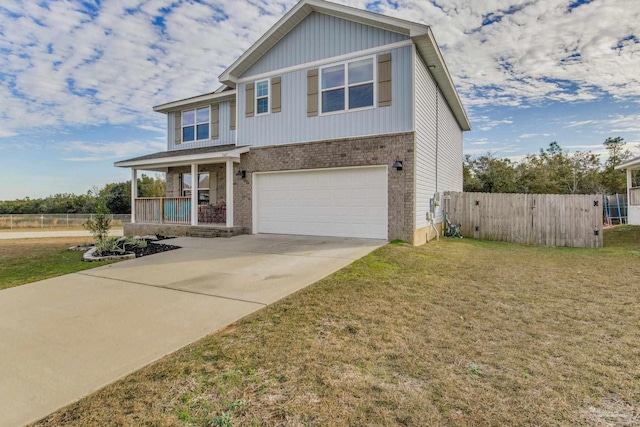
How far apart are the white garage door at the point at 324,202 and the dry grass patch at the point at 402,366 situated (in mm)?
5117

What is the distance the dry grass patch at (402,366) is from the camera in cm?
229

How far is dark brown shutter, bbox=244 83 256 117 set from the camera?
12.3m

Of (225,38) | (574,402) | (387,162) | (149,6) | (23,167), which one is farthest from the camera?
(23,167)

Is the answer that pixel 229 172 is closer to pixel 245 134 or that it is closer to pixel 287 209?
pixel 245 134

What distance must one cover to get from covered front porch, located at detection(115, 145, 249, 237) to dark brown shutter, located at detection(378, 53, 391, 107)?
17.0ft

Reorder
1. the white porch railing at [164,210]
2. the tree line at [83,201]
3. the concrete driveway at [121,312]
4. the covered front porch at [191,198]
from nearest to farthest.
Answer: the concrete driveway at [121,312], the covered front porch at [191,198], the white porch railing at [164,210], the tree line at [83,201]

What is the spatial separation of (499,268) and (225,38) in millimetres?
12176

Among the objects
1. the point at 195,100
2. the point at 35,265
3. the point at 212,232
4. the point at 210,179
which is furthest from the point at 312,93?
the point at 35,265

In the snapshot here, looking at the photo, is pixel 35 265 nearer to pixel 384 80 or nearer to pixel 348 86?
pixel 348 86

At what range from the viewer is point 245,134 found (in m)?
12.5

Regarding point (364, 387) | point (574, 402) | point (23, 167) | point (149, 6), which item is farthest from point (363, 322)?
point (23, 167)

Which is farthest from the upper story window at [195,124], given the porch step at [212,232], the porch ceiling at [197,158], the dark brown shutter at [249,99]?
the porch step at [212,232]

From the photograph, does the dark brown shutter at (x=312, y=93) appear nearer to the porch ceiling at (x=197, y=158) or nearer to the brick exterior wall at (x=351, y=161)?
the brick exterior wall at (x=351, y=161)

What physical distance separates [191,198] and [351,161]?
6396 millimetres
